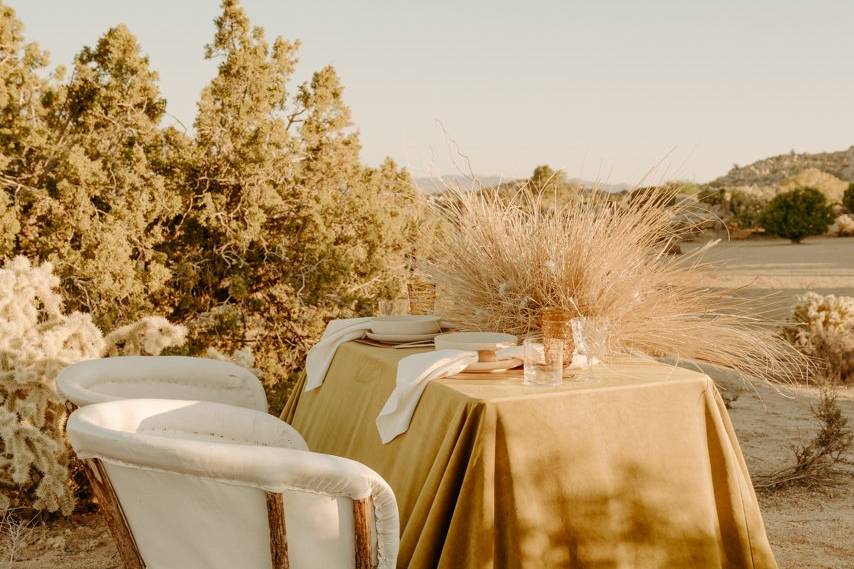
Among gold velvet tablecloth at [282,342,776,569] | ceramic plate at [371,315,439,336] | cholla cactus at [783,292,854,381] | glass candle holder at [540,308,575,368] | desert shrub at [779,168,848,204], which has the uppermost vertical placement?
desert shrub at [779,168,848,204]

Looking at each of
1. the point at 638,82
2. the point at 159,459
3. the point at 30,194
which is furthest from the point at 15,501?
the point at 638,82

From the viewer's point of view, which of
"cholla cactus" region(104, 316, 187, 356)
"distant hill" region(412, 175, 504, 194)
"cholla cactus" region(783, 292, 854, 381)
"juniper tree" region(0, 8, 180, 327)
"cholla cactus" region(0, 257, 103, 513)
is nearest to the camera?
"cholla cactus" region(0, 257, 103, 513)

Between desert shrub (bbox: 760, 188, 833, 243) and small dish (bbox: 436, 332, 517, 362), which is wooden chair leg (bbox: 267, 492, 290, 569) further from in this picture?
desert shrub (bbox: 760, 188, 833, 243)

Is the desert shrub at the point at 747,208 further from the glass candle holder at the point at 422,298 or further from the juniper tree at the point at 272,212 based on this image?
the glass candle holder at the point at 422,298

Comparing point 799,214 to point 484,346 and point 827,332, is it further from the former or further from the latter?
point 484,346

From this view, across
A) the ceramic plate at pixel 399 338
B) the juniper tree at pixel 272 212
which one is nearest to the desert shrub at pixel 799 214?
the juniper tree at pixel 272 212

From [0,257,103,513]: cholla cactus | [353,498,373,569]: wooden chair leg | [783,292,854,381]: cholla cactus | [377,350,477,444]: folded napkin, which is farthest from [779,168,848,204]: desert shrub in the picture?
[353,498,373,569]: wooden chair leg

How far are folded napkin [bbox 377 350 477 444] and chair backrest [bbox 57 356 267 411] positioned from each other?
0.81 m

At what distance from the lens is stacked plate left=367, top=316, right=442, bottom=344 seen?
9.53ft

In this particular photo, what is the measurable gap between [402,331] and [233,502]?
1.45m

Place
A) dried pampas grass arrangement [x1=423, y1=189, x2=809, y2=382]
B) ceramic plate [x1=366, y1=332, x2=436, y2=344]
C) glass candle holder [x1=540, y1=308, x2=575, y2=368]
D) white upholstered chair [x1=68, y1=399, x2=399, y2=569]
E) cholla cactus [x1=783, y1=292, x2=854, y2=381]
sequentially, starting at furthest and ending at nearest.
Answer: cholla cactus [x1=783, y1=292, x2=854, y2=381], ceramic plate [x1=366, y1=332, x2=436, y2=344], dried pampas grass arrangement [x1=423, y1=189, x2=809, y2=382], glass candle holder [x1=540, y1=308, x2=575, y2=368], white upholstered chair [x1=68, y1=399, x2=399, y2=569]

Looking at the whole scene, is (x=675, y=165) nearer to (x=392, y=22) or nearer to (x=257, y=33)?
(x=257, y=33)

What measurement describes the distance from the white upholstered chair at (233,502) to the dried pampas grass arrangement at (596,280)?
Answer: 1249mm

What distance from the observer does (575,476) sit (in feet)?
6.44
